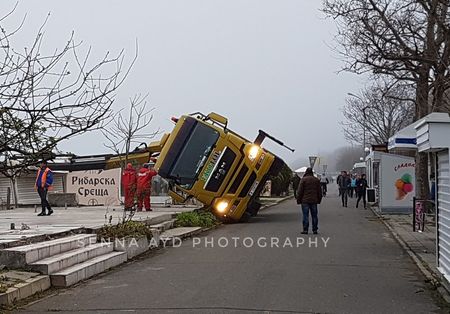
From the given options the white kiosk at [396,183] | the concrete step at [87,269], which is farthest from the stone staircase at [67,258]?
the white kiosk at [396,183]

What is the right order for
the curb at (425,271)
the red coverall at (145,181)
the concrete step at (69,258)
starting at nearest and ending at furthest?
1. the curb at (425,271)
2. the concrete step at (69,258)
3. the red coverall at (145,181)

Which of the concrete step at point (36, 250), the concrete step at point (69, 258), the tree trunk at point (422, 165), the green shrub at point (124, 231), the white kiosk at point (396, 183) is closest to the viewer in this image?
the concrete step at point (36, 250)

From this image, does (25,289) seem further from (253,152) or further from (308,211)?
(253,152)

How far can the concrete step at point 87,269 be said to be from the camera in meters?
10.5

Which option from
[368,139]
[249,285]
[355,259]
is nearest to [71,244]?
[249,285]

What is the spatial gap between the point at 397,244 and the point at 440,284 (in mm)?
6491

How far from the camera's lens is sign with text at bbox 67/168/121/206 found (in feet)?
104

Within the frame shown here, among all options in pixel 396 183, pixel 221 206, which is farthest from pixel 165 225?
pixel 396 183

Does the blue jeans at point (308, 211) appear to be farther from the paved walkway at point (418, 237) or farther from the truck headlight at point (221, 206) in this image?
the truck headlight at point (221, 206)

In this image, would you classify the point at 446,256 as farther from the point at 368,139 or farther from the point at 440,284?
the point at 368,139

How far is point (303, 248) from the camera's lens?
51.5 feet

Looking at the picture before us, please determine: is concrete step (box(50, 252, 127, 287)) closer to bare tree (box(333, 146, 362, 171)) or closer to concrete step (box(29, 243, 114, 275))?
concrete step (box(29, 243, 114, 275))

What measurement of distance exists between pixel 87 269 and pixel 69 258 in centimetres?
35

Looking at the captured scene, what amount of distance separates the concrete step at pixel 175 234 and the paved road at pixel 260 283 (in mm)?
474
